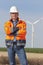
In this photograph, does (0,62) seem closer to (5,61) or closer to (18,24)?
(5,61)

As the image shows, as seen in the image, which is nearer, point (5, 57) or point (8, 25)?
point (8, 25)

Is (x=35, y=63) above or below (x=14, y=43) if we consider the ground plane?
below

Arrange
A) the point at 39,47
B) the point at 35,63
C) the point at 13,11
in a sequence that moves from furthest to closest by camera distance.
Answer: the point at 39,47 < the point at 35,63 < the point at 13,11

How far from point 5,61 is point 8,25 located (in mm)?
3094

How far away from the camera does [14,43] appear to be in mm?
7949

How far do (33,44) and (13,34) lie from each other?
6611 mm

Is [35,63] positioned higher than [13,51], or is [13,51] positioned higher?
[13,51]

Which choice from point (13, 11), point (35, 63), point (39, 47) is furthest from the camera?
point (39, 47)

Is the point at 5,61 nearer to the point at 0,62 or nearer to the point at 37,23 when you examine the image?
the point at 0,62

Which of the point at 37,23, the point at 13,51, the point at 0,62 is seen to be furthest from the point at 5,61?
the point at 37,23

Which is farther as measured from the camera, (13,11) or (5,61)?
(5,61)

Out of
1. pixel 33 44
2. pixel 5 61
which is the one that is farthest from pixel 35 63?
pixel 33 44

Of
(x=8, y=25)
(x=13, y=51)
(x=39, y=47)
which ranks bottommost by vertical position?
(x=39, y=47)

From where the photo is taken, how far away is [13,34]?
796cm
